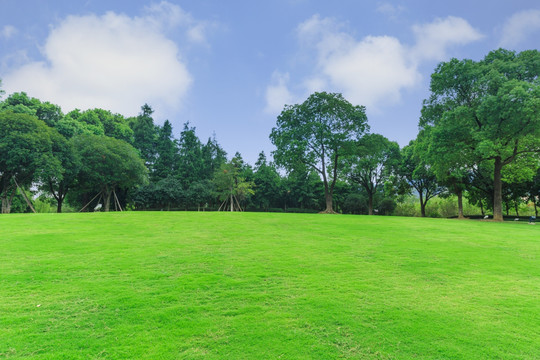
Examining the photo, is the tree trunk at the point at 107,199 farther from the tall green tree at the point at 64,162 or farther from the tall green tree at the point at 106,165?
the tall green tree at the point at 64,162

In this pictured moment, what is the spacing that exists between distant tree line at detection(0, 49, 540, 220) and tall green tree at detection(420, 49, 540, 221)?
83 mm

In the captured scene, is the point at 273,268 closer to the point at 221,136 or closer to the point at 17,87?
the point at 17,87

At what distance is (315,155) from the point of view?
2992 cm

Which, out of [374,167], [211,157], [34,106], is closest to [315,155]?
[374,167]

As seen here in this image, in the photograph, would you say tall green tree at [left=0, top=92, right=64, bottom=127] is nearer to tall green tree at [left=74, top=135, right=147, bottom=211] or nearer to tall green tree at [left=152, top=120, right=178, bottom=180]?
tall green tree at [left=74, top=135, right=147, bottom=211]

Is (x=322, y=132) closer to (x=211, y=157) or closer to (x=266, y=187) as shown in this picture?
(x=266, y=187)

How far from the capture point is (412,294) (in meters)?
4.30

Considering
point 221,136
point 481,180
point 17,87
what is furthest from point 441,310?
point 221,136

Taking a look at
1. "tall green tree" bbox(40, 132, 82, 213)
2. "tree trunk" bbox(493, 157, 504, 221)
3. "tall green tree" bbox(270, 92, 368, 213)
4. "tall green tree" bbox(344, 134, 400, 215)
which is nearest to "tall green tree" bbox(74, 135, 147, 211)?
"tall green tree" bbox(40, 132, 82, 213)

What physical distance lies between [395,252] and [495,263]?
2.24m

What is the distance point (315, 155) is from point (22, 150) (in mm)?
27761

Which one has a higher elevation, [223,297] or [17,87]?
[17,87]

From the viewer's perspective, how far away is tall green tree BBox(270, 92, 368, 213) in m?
28.9

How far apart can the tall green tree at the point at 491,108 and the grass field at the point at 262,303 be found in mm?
15433
